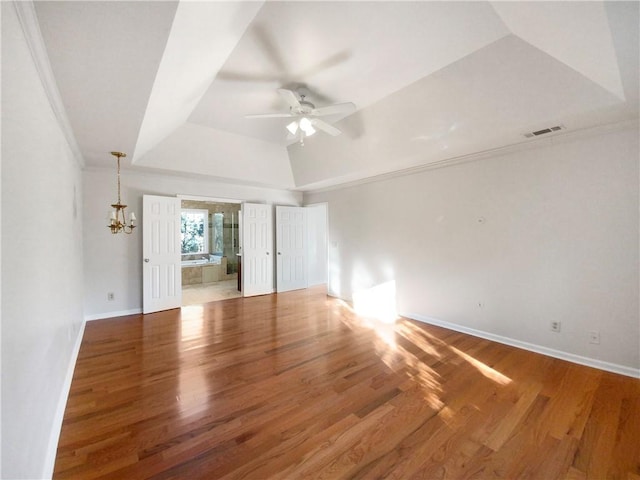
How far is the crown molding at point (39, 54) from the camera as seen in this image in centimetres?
122

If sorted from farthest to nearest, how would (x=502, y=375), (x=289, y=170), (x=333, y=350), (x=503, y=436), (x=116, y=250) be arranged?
(x=289, y=170) → (x=116, y=250) → (x=333, y=350) → (x=502, y=375) → (x=503, y=436)

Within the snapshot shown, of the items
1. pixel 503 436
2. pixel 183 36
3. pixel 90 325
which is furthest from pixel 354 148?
pixel 90 325

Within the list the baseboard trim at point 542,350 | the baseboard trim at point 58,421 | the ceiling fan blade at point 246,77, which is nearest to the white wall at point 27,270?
the baseboard trim at point 58,421

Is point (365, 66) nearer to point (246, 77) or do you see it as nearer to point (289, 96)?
point (289, 96)

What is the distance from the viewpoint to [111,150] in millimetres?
3359

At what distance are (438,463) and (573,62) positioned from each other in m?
3.01

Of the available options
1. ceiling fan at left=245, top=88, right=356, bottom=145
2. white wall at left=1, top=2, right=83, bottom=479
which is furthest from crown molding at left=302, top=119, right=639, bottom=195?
white wall at left=1, top=2, right=83, bottom=479

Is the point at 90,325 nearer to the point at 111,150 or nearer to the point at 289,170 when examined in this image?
the point at 111,150

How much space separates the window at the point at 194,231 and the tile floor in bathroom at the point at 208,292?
4.80ft

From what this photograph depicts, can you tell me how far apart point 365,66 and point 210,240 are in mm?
7461

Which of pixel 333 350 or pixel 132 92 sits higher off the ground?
pixel 132 92

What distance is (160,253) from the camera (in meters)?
4.80

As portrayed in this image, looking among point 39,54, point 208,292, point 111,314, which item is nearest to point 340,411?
point 39,54

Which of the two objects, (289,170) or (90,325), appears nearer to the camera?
(90,325)
